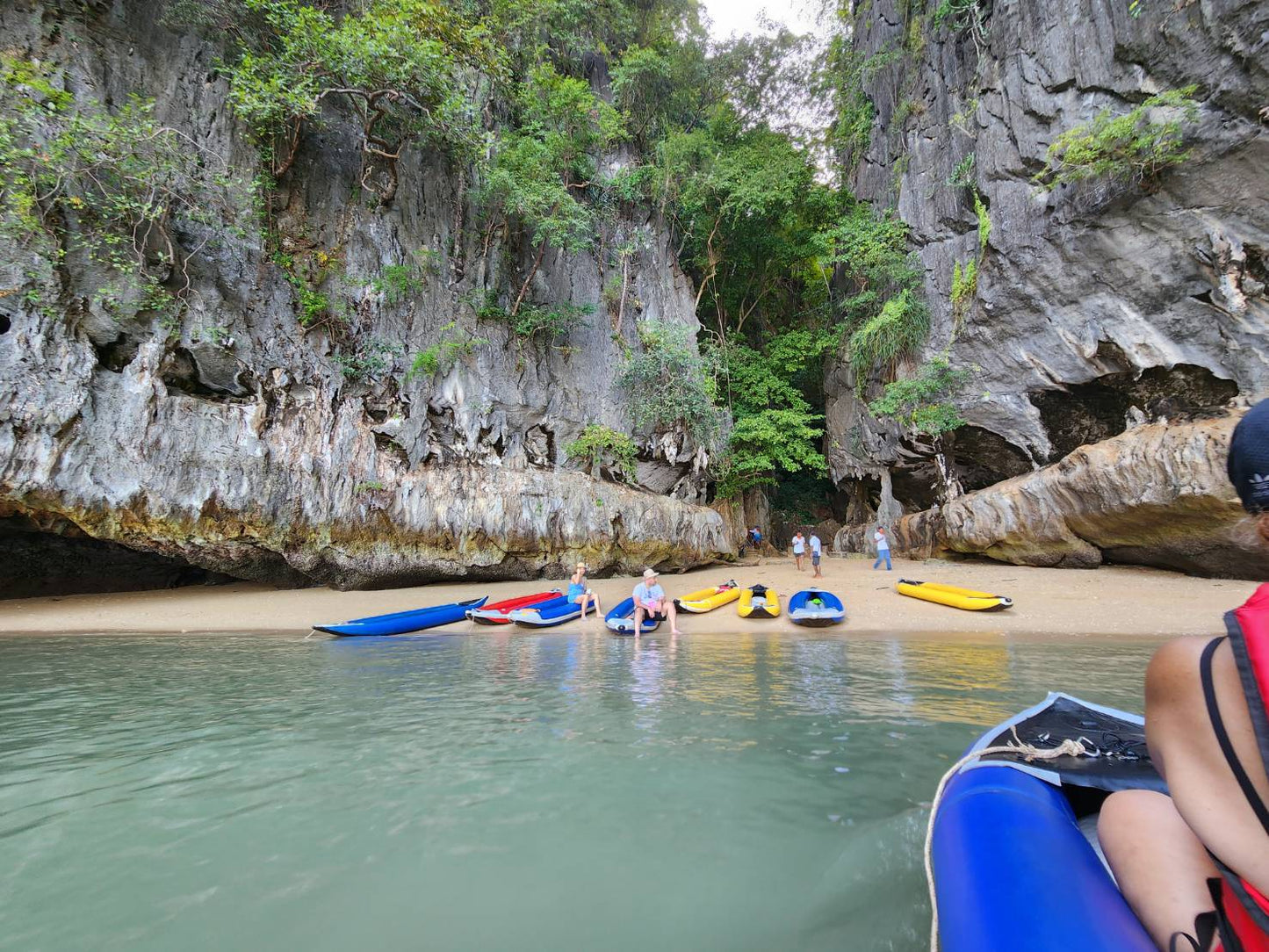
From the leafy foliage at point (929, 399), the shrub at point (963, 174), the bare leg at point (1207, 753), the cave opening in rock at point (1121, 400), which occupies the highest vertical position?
the shrub at point (963, 174)

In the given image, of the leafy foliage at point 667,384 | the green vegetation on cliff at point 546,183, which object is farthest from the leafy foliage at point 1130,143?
the leafy foliage at point 667,384

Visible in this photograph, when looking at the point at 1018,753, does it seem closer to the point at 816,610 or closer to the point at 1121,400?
the point at 816,610

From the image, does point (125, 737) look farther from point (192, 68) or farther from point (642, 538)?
point (192, 68)

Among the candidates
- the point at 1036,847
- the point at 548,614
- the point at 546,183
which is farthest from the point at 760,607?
the point at 546,183

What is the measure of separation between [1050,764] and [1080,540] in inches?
484

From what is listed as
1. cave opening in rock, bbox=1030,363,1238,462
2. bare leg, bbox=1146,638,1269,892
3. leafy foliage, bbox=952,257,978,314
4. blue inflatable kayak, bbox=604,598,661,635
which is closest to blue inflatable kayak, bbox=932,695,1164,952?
bare leg, bbox=1146,638,1269,892

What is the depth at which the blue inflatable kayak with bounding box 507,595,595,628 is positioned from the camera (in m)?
9.66

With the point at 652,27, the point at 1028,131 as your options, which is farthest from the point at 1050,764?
the point at 652,27

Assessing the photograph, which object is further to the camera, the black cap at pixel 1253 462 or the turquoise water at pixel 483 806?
the turquoise water at pixel 483 806

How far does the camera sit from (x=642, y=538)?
15.1 m

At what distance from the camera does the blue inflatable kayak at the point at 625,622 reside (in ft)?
29.3

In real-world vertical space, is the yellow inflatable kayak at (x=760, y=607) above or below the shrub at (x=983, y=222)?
below

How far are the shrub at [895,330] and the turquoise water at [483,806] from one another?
1180 centimetres

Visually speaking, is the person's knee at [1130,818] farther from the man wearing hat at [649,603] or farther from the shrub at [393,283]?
the shrub at [393,283]
